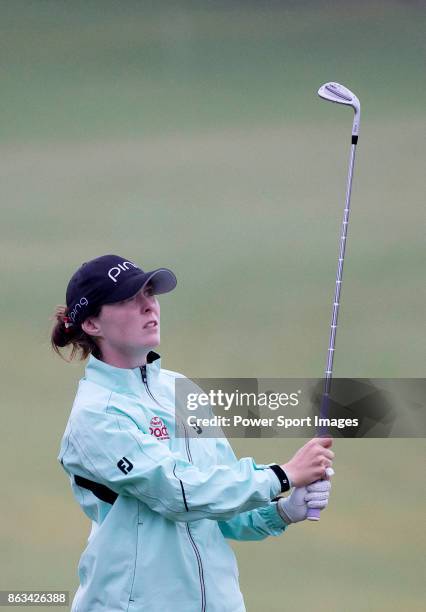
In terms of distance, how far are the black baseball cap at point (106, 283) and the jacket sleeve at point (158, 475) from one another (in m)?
0.26

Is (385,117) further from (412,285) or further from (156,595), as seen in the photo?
(156,595)

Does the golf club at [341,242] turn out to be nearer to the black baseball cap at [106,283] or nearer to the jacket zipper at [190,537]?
the jacket zipper at [190,537]

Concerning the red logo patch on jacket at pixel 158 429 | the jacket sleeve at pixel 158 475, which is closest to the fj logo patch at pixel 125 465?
the jacket sleeve at pixel 158 475

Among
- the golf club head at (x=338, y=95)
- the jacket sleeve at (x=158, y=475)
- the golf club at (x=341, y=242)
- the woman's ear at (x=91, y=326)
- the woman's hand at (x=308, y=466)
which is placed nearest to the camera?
the jacket sleeve at (x=158, y=475)

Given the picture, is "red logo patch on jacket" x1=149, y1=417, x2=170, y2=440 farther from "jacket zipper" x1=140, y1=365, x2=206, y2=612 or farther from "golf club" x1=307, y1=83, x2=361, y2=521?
"golf club" x1=307, y1=83, x2=361, y2=521

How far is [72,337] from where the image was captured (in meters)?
2.70

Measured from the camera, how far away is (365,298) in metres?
4.99

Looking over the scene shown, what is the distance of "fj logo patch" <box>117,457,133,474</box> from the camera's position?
2426mm

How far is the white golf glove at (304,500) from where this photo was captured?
256cm

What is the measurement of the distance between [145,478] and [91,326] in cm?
41

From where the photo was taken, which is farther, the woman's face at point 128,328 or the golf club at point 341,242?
the golf club at point 341,242

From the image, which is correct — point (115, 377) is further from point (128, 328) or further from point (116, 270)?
point (116, 270)

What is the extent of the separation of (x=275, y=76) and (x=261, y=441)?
166 centimetres

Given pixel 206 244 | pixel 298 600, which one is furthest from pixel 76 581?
pixel 206 244
